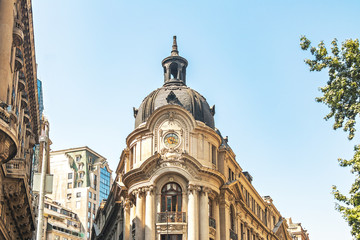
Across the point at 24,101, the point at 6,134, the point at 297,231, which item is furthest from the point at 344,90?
the point at 297,231

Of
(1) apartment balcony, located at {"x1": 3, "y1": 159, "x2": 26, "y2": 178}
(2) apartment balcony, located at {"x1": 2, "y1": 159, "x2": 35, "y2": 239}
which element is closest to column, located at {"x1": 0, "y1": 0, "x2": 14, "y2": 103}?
(2) apartment balcony, located at {"x1": 2, "y1": 159, "x2": 35, "y2": 239}

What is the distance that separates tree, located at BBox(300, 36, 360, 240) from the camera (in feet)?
86.6

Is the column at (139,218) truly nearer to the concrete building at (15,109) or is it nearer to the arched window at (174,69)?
the concrete building at (15,109)

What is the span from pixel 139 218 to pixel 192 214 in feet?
15.5

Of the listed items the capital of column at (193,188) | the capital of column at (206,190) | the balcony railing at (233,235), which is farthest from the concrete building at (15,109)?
the balcony railing at (233,235)

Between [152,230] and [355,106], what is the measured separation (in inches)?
957

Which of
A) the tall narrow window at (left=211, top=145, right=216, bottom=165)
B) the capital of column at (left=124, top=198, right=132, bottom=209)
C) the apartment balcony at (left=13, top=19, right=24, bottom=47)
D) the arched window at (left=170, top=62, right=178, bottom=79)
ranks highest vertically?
the arched window at (left=170, top=62, right=178, bottom=79)

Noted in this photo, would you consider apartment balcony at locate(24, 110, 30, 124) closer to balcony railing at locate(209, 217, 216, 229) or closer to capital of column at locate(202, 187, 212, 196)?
capital of column at locate(202, 187, 212, 196)

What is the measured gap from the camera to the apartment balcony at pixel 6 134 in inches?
1110

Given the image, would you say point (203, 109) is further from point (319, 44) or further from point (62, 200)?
point (62, 200)

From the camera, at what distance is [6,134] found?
28.3m

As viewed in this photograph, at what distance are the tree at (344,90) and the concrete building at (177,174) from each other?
20.3m

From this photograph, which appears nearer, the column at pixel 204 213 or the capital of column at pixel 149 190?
the column at pixel 204 213

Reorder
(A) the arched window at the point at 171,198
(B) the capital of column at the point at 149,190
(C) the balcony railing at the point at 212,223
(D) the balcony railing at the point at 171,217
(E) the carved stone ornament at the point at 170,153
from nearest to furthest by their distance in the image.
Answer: (D) the balcony railing at the point at 171,217 → (A) the arched window at the point at 171,198 → (B) the capital of column at the point at 149,190 → (E) the carved stone ornament at the point at 170,153 → (C) the balcony railing at the point at 212,223
